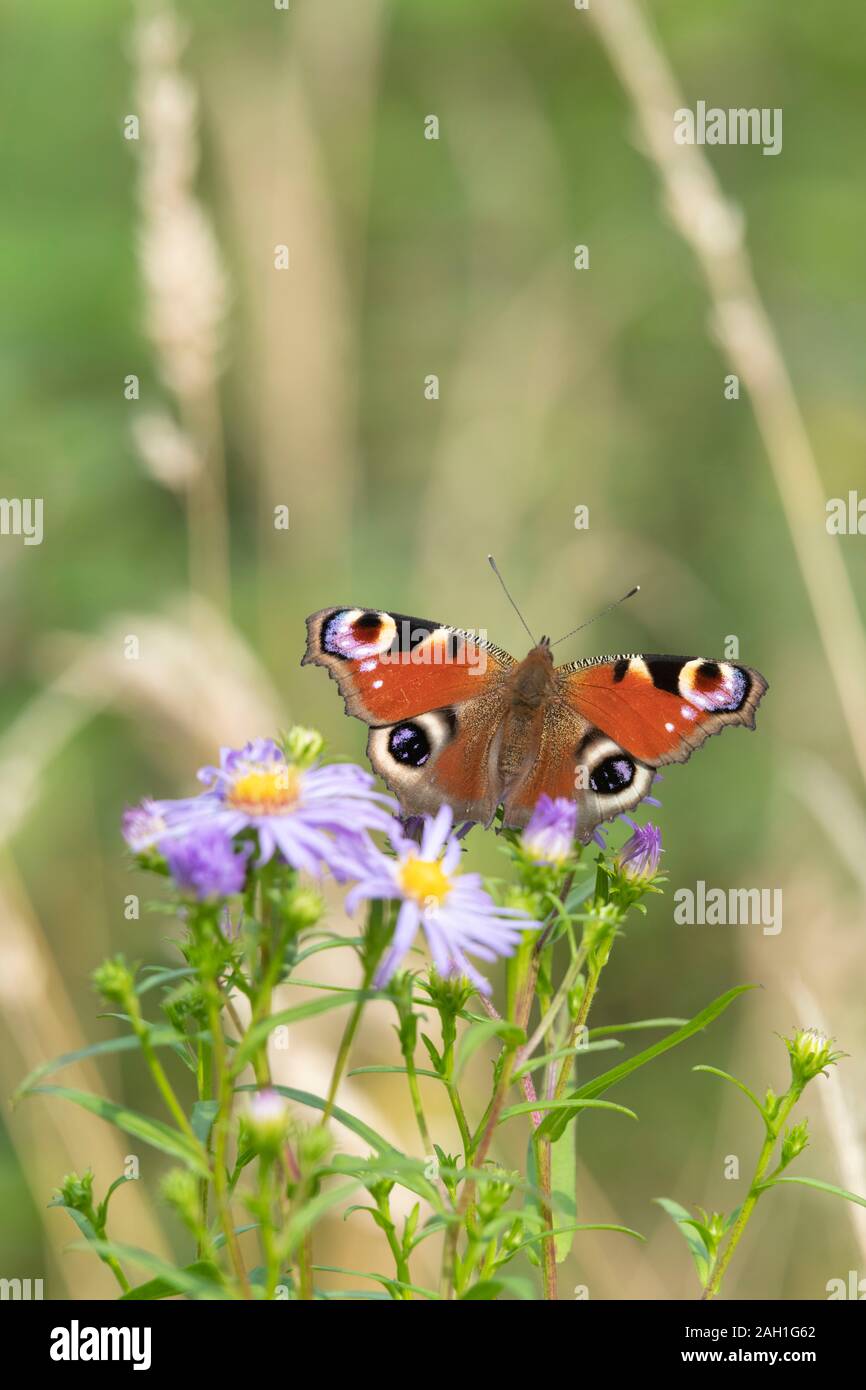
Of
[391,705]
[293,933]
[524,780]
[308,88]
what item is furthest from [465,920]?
[308,88]

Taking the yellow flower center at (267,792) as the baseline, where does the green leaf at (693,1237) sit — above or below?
below

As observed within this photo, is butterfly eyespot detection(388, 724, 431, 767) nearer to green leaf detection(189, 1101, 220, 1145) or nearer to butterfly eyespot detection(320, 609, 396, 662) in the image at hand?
butterfly eyespot detection(320, 609, 396, 662)

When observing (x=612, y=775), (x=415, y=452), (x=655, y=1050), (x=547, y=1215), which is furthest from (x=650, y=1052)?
(x=415, y=452)

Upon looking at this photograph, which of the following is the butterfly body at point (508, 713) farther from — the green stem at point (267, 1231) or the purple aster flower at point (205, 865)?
the green stem at point (267, 1231)

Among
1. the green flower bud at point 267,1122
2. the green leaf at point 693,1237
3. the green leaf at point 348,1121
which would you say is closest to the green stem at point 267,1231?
the green flower bud at point 267,1122

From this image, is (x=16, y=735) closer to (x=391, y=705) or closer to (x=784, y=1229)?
(x=391, y=705)

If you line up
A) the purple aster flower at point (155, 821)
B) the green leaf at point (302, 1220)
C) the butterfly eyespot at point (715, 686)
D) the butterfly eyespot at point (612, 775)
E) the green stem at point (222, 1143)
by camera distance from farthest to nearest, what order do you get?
the butterfly eyespot at point (715, 686) < the butterfly eyespot at point (612, 775) < the purple aster flower at point (155, 821) < the green stem at point (222, 1143) < the green leaf at point (302, 1220)

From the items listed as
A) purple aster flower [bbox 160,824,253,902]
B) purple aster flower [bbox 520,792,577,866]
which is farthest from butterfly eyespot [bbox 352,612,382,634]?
purple aster flower [bbox 160,824,253,902]
